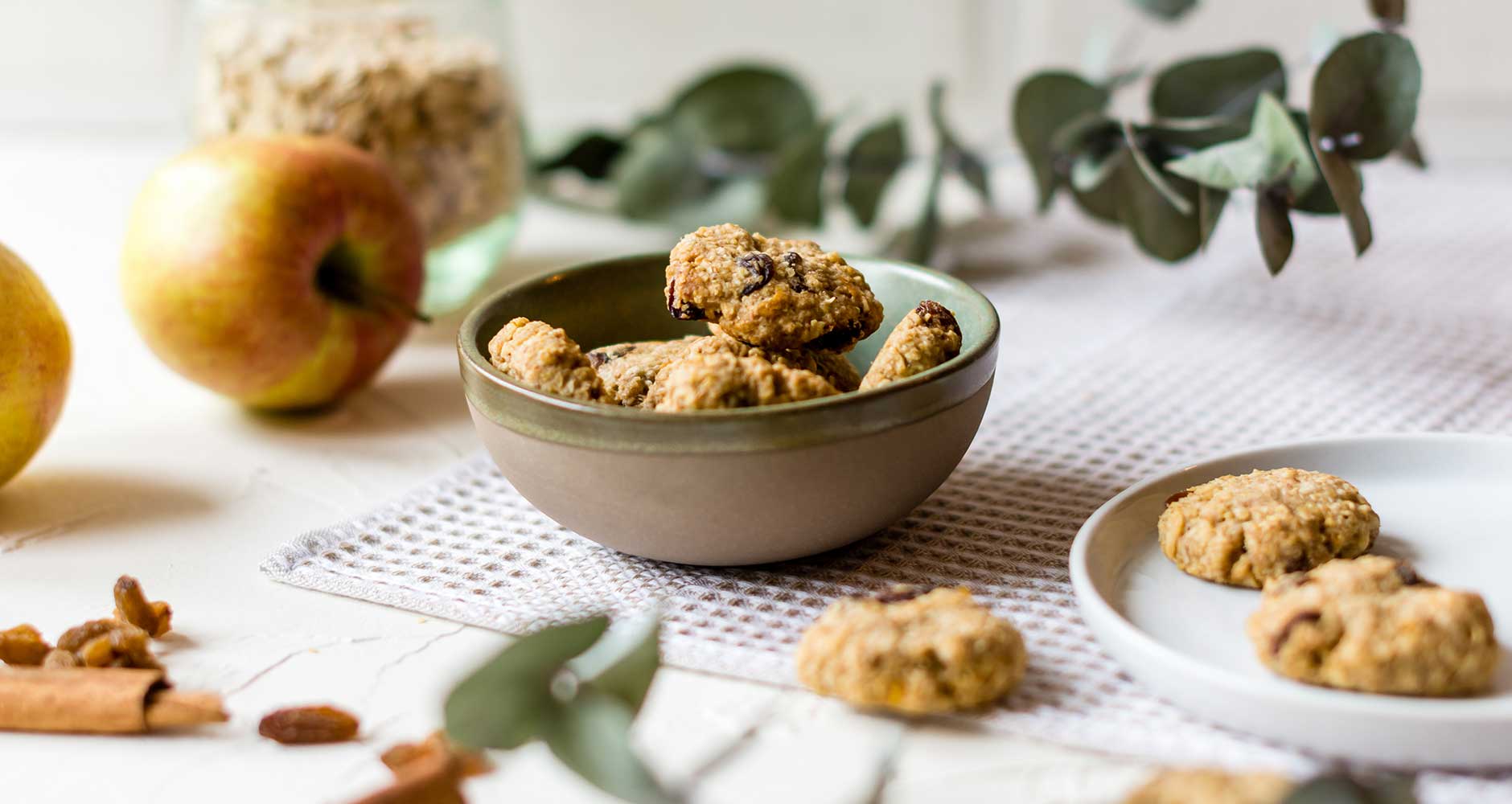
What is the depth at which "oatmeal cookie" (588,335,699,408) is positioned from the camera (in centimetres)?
73

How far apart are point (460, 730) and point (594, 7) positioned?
5.00 ft

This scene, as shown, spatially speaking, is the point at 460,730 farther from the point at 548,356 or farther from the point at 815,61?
the point at 815,61

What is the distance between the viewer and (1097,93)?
4.03 ft

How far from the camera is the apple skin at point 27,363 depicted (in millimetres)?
839

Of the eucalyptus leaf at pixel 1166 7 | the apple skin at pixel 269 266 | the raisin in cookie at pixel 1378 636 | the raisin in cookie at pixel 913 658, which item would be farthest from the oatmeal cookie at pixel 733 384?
the eucalyptus leaf at pixel 1166 7

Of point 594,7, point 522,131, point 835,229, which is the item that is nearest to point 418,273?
point 522,131

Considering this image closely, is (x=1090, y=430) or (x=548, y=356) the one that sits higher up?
(x=548, y=356)

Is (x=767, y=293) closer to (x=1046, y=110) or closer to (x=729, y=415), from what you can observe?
(x=729, y=415)

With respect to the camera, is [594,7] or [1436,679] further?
[594,7]

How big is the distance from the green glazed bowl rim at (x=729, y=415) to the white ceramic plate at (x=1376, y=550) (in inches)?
4.1

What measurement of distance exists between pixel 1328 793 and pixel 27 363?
2.49ft

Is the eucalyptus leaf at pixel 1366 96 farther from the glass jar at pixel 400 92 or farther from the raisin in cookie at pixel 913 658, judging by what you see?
the glass jar at pixel 400 92

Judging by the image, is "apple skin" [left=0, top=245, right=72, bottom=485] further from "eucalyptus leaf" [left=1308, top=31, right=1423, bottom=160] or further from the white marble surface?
"eucalyptus leaf" [left=1308, top=31, right=1423, bottom=160]

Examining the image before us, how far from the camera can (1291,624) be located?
58cm
